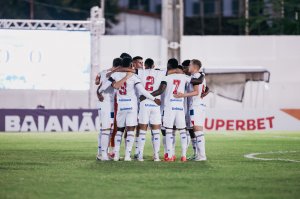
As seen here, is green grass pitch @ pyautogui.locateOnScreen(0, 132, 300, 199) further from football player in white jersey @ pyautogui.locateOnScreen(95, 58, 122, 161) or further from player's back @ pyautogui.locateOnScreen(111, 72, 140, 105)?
player's back @ pyautogui.locateOnScreen(111, 72, 140, 105)

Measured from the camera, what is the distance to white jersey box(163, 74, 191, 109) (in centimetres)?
1822

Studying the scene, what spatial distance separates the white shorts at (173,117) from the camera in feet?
59.7

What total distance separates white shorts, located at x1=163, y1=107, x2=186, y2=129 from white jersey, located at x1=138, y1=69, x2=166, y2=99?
0.55 metres

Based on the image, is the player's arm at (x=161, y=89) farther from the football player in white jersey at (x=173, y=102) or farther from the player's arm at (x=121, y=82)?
the player's arm at (x=121, y=82)

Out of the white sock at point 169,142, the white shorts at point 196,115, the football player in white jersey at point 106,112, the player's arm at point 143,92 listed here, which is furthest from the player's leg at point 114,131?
the white shorts at point 196,115

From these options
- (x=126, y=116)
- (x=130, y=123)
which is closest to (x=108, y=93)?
(x=126, y=116)

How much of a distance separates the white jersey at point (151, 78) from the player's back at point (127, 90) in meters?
0.48

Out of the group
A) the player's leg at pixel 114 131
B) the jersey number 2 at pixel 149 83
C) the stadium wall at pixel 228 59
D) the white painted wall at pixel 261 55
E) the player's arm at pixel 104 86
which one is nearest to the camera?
the player's arm at pixel 104 86

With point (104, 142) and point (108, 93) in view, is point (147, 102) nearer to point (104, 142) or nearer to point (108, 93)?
point (108, 93)

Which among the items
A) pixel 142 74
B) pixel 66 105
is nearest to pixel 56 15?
pixel 66 105

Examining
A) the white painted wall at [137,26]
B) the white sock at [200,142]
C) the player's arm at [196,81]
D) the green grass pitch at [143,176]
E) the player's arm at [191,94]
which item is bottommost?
the green grass pitch at [143,176]

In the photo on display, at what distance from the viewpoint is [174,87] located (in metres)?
18.2

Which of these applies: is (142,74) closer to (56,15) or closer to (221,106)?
(221,106)

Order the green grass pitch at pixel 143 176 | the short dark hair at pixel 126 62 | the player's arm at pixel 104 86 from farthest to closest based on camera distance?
the player's arm at pixel 104 86 → the short dark hair at pixel 126 62 → the green grass pitch at pixel 143 176
